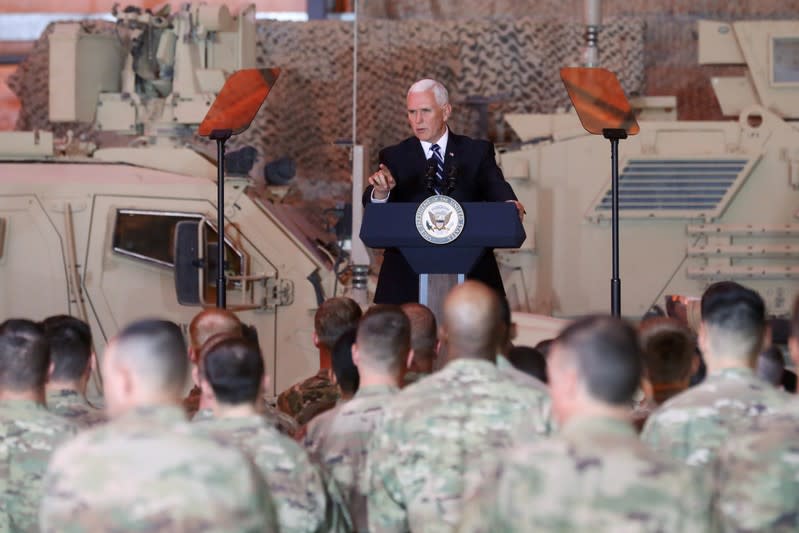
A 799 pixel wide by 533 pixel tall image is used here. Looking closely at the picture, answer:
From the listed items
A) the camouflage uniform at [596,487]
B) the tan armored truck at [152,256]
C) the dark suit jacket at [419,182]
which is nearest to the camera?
the camouflage uniform at [596,487]

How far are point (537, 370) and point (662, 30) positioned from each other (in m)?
11.5

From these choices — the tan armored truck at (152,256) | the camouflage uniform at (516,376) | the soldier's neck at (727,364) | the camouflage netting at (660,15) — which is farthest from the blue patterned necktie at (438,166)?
the camouflage netting at (660,15)

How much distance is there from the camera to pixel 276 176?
11711 millimetres

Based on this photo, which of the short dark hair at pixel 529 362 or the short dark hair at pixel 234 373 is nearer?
the short dark hair at pixel 234 373

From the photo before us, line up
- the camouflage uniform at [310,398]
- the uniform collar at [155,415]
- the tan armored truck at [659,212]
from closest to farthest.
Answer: the uniform collar at [155,415], the camouflage uniform at [310,398], the tan armored truck at [659,212]

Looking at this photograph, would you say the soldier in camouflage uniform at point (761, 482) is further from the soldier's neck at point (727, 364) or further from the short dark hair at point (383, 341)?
the short dark hair at point (383, 341)

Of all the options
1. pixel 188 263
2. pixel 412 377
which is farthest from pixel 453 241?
pixel 188 263

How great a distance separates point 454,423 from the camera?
4.55 m

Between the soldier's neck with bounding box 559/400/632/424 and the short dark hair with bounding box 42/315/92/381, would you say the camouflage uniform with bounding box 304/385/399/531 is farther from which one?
the soldier's neck with bounding box 559/400/632/424

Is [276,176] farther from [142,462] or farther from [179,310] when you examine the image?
[142,462]

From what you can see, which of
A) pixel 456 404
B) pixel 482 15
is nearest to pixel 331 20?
pixel 482 15

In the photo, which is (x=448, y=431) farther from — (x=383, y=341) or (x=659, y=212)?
(x=659, y=212)

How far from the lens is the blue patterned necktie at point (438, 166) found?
679cm

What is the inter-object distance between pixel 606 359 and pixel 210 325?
298cm
